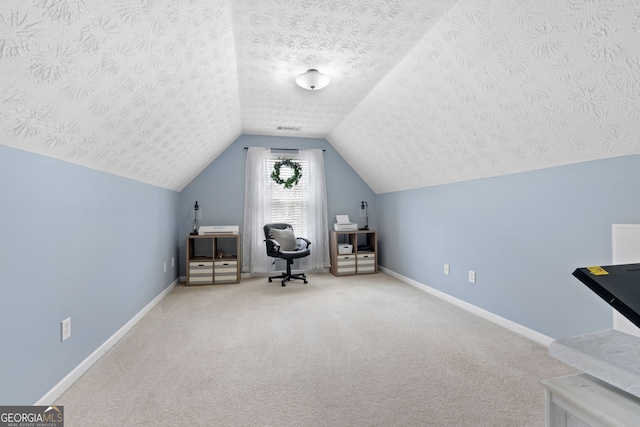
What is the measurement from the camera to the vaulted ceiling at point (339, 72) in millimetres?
1325

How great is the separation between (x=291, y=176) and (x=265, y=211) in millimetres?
725

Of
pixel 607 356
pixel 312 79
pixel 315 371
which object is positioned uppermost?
pixel 312 79

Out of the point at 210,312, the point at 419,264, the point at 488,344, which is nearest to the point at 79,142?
the point at 210,312

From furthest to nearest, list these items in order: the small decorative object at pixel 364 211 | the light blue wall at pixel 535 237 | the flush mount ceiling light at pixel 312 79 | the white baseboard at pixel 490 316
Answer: the small decorative object at pixel 364 211 < the flush mount ceiling light at pixel 312 79 < the white baseboard at pixel 490 316 < the light blue wall at pixel 535 237

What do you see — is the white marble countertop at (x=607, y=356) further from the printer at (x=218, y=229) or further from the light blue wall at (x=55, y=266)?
the printer at (x=218, y=229)

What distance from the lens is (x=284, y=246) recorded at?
4559mm

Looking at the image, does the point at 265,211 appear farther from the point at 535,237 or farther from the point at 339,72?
the point at 535,237

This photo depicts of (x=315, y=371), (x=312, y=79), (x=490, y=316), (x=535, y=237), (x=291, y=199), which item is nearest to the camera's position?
(x=315, y=371)

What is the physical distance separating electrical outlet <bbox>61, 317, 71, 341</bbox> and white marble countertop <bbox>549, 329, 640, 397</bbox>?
235 centimetres

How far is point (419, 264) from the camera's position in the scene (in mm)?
4117

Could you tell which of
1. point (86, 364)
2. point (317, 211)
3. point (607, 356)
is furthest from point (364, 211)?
point (607, 356)

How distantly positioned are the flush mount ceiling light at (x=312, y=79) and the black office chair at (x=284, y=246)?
7.62 feet

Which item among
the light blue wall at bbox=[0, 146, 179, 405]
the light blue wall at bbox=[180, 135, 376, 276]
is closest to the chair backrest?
the light blue wall at bbox=[180, 135, 376, 276]

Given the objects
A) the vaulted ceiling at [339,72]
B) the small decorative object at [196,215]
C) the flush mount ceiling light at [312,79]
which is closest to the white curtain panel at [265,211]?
the small decorative object at [196,215]
